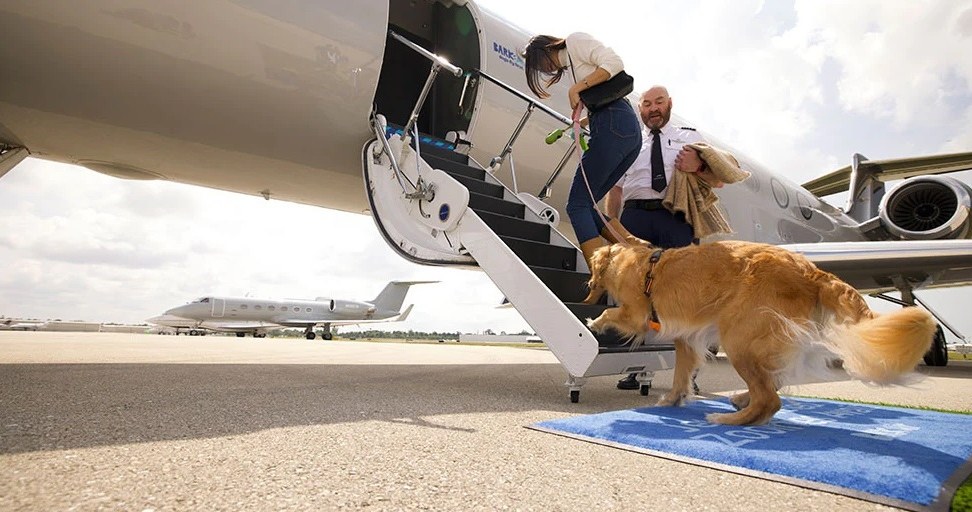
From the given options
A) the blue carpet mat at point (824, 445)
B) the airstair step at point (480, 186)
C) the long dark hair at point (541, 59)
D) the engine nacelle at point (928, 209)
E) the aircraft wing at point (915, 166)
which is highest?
the aircraft wing at point (915, 166)

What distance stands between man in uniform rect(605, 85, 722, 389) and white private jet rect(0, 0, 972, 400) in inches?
21.4

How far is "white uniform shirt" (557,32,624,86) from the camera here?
259 cm

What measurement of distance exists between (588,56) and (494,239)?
1087 millimetres

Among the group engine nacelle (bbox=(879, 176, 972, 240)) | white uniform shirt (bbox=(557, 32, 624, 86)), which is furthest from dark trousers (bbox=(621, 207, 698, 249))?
engine nacelle (bbox=(879, 176, 972, 240))

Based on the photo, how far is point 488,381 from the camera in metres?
3.59

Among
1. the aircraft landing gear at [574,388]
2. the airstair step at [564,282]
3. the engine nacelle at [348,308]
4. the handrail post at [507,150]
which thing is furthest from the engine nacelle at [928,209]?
the engine nacelle at [348,308]

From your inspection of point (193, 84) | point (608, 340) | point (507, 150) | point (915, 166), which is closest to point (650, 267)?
point (608, 340)

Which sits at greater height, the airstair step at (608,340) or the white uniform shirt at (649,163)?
the white uniform shirt at (649,163)

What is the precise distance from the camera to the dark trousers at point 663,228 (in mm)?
2672

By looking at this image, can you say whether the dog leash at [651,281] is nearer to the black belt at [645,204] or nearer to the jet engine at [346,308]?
the black belt at [645,204]

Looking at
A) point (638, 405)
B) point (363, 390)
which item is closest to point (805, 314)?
point (638, 405)

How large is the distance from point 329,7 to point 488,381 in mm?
2851

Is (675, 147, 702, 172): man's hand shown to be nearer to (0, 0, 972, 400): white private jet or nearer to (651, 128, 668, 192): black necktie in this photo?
(651, 128, 668, 192): black necktie

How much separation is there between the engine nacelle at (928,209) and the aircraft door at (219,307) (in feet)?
91.6
